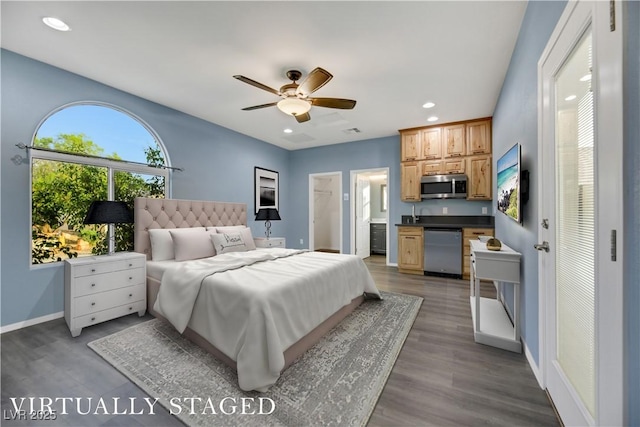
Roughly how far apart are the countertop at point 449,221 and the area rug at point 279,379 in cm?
257

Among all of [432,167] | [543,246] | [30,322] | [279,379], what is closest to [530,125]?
[543,246]

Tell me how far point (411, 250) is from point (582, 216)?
376cm

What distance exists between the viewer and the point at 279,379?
181 cm

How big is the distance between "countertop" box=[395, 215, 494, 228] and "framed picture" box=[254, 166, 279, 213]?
2959 mm

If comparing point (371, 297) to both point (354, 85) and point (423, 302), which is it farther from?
point (354, 85)

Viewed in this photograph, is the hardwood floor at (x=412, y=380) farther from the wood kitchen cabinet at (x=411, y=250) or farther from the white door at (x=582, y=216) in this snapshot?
the wood kitchen cabinet at (x=411, y=250)

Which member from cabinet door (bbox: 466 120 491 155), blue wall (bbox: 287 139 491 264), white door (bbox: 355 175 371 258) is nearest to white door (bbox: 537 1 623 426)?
cabinet door (bbox: 466 120 491 155)

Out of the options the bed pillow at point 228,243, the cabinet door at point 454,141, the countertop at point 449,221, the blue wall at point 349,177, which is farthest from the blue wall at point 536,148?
the bed pillow at point 228,243

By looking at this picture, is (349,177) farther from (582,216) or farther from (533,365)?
(582,216)

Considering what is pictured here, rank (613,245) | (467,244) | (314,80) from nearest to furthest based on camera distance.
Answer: (613,245)
(314,80)
(467,244)

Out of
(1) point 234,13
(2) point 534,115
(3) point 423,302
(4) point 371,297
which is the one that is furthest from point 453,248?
(1) point 234,13

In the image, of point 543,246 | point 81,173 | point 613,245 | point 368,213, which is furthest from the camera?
point 368,213

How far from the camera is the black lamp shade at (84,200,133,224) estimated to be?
105 inches

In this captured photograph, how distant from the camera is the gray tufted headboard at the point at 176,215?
11.1 ft
